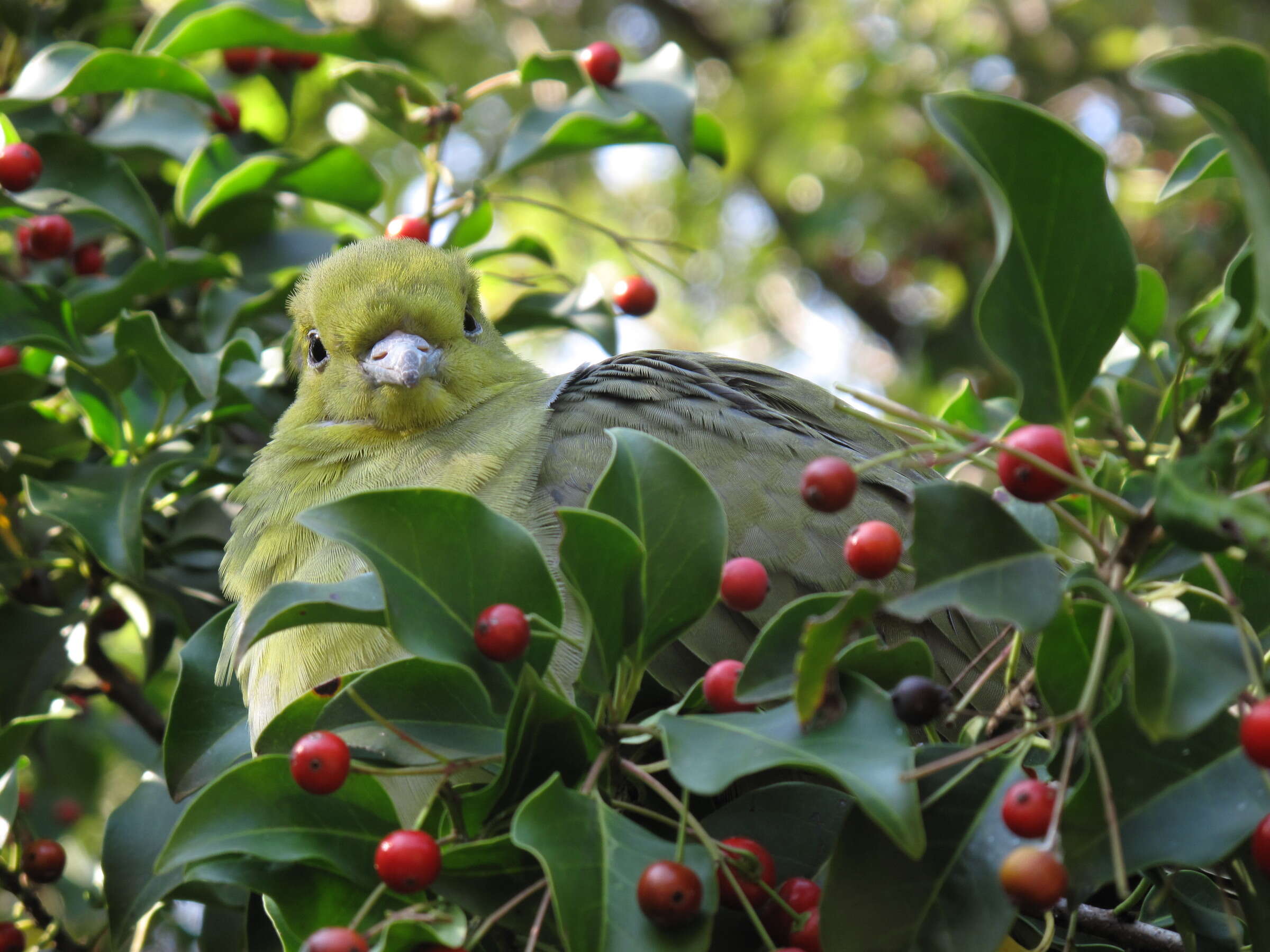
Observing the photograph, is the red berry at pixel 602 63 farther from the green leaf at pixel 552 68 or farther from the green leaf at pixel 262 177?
the green leaf at pixel 262 177

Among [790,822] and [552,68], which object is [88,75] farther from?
[790,822]

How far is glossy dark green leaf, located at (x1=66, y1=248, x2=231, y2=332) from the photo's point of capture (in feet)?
9.31

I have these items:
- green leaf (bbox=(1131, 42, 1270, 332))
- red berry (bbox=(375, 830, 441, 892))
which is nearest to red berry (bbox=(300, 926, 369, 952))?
red berry (bbox=(375, 830, 441, 892))

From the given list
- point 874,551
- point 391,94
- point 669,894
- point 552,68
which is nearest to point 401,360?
point 391,94

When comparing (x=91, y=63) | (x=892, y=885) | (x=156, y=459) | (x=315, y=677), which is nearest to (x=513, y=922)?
(x=892, y=885)

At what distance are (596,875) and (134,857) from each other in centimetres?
132

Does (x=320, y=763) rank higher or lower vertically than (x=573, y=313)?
higher

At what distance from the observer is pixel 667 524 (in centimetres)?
155

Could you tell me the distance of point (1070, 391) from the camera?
4.71 feet

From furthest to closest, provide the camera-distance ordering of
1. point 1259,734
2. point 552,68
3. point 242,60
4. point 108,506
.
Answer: point 242,60 < point 552,68 < point 108,506 < point 1259,734

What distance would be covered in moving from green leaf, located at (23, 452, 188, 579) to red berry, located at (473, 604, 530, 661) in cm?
127

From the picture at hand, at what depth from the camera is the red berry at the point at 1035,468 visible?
4.43ft

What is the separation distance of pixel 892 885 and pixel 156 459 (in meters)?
1.92

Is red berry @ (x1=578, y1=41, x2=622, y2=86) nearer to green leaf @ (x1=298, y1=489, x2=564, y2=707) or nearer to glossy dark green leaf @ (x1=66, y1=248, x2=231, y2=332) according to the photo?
glossy dark green leaf @ (x1=66, y1=248, x2=231, y2=332)
